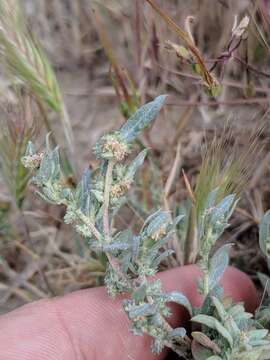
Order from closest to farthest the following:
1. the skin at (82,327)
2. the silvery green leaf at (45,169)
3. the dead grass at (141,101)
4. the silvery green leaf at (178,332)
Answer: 1. the silvery green leaf at (45,169)
2. the silvery green leaf at (178,332)
3. the skin at (82,327)
4. the dead grass at (141,101)

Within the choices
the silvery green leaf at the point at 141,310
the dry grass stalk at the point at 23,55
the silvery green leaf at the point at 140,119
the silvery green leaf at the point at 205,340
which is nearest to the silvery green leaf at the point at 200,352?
the silvery green leaf at the point at 205,340

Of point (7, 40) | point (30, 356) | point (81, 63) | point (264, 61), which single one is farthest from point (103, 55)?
point (30, 356)

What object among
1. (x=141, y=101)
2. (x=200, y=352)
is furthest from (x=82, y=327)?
(x=141, y=101)

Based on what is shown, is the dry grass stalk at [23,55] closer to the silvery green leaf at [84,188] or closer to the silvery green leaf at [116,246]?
the silvery green leaf at [84,188]

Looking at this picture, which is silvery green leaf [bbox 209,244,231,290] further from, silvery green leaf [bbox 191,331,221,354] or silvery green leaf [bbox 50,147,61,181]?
silvery green leaf [bbox 50,147,61,181]

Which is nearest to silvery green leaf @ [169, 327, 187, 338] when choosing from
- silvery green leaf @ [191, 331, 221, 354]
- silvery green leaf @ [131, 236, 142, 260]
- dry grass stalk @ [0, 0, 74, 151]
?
silvery green leaf @ [191, 331, 221, 354]

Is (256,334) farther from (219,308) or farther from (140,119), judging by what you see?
(140,119)
